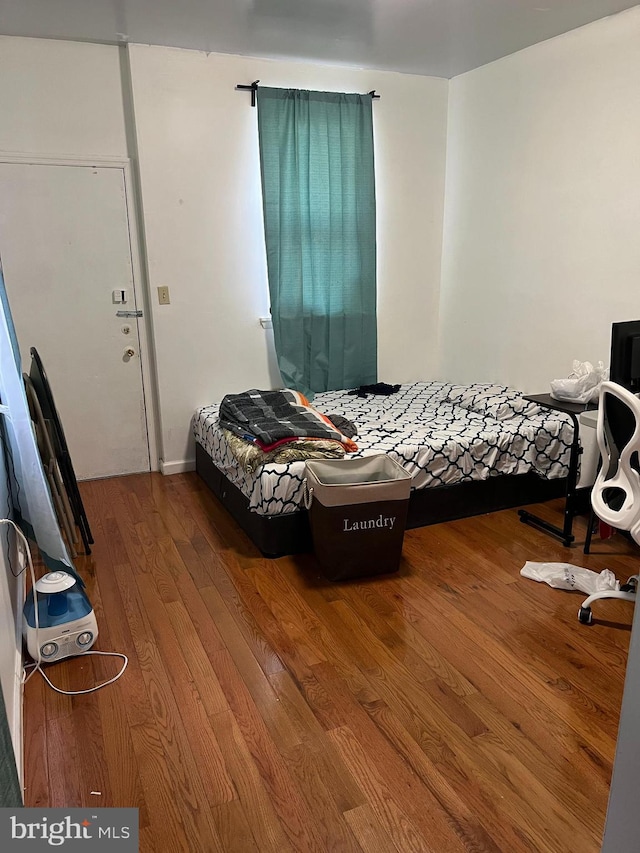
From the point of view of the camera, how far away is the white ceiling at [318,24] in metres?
2.99

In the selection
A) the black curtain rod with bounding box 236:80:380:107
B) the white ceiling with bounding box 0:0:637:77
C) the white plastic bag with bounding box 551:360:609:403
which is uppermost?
the white ceiling with bounding box 0:0:637:77

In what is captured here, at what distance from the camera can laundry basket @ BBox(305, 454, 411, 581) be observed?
2.64 m

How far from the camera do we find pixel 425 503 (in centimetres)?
332

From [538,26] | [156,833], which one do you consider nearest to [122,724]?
[156,833]

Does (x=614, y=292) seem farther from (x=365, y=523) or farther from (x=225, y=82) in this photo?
(x=225, y=82)

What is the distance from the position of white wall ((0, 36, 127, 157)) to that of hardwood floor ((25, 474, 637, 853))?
93.7 inches

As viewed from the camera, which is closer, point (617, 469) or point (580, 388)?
point (617, 469)

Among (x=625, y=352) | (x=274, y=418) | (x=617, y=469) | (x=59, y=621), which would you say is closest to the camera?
(x=59, y=621)

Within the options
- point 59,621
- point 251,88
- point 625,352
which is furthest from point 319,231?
point 59,621

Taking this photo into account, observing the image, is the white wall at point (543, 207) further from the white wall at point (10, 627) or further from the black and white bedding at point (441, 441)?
the white wall at point (10, 627)

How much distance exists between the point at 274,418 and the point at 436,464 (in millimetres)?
888

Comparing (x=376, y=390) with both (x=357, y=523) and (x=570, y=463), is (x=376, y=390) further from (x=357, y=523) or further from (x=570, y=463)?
(x=357, y=523)

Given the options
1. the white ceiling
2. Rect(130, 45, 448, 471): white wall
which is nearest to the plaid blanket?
Rect(130, 45, 448, 471): white wall

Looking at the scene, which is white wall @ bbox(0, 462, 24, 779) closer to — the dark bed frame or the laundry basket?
the dark bed frame
